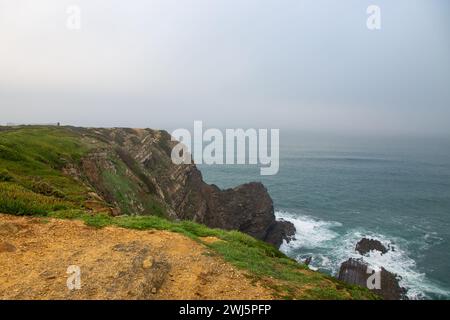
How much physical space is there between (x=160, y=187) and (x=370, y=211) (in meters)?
55.9

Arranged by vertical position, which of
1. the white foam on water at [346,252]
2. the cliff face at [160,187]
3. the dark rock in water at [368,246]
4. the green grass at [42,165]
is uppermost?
the green grass at [42,165]

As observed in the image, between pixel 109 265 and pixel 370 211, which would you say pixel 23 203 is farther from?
pixel 370 211

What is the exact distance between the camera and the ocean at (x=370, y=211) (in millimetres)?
52219

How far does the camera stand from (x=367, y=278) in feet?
152

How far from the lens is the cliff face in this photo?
36.0 metres

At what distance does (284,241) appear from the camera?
64.9 m

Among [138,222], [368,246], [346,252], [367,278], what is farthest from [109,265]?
[368,246]

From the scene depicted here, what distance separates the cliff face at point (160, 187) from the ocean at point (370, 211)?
8863mm

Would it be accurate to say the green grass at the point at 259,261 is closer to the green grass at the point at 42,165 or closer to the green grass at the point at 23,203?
the green grass at the point at 23,203

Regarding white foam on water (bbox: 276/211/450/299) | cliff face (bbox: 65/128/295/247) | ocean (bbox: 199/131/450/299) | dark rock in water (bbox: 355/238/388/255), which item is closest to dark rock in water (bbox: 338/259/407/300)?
white foam on water (bbox: 276/211/450/299)

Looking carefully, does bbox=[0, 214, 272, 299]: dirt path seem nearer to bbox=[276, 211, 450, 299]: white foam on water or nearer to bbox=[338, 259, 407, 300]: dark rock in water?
bbox=[338, 259, 407, 300]: dark rock in water

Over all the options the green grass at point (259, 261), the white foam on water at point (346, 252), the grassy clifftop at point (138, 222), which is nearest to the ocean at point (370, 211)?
the white foam on water at point (346, 252)

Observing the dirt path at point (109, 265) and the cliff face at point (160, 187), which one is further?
the cliff face at point (160, 187)

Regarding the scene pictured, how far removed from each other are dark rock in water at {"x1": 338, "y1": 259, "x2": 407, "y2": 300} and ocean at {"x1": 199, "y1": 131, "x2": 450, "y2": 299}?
1.70 metres
